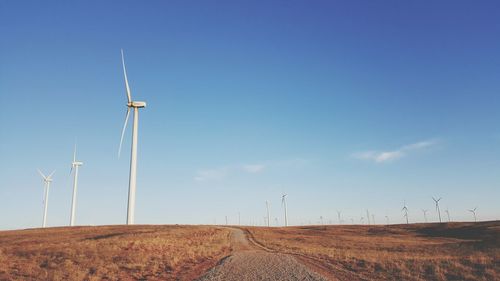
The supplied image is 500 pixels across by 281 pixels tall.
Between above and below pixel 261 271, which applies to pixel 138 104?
above

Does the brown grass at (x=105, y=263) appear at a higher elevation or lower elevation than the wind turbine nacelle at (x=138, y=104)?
lower

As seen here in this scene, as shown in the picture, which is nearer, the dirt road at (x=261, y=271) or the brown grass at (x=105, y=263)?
the dirt road at (x=261, y=271)

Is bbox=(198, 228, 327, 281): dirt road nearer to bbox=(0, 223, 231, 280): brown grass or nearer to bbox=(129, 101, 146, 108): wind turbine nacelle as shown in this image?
bbox=(0, 223, 231, 280): brown grass

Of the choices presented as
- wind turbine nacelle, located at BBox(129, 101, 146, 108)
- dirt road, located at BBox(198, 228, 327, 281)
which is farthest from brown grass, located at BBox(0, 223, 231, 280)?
wind turbine nacelle, located at BBox(129, 101, 146, 108)

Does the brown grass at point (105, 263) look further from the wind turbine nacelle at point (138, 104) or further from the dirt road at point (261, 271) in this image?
the wind turbine nacelle at point (138, 104)

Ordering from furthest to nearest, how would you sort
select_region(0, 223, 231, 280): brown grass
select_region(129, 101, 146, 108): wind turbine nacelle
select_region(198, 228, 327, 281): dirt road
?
select_region(129, 101, 146, 108): wind turbine nacelle, select_region(0, 223, 231, 280): brown grass, select_region(198, 228, 327, 281): dirt road

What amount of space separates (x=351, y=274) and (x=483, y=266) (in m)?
8.90

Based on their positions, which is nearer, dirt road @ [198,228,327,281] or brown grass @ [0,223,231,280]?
dirt road @ [198,228,327,281]

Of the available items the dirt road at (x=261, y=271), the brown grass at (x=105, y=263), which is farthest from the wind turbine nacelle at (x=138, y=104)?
the dirt road at (x=261, y=271)

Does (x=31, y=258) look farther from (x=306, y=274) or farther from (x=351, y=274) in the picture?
(x=351, y=274)

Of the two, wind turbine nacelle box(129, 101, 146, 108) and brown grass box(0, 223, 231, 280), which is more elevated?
wind turbine nacelle box(129, 101, 146, 108)

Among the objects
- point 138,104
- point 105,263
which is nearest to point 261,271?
point 105,263

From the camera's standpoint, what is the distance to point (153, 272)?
23.9 m

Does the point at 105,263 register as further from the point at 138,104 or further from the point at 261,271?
the point at 138,104
